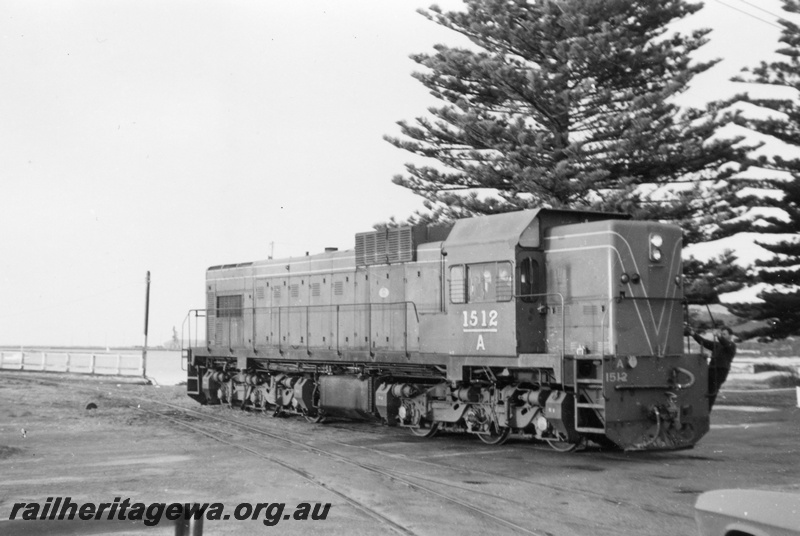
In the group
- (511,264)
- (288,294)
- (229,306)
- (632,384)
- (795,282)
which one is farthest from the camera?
(795,282)

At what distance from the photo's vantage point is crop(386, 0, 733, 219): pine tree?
23.2 meters

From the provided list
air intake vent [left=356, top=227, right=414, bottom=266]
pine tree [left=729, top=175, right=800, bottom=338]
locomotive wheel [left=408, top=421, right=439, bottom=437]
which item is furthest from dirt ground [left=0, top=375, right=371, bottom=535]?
pine tree [left=729, top=175, right=800, bottom=338]

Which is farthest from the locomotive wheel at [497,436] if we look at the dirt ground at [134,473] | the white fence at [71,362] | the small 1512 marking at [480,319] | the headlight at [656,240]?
the white fence at [71,362]

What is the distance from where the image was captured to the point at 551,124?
24391 millimetres

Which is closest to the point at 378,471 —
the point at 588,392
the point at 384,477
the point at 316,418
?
the point at 384,477

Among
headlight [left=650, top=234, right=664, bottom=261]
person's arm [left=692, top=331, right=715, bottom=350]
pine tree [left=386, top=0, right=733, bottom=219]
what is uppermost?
pine tree [left=386, top=0, right=733, bottom=219]

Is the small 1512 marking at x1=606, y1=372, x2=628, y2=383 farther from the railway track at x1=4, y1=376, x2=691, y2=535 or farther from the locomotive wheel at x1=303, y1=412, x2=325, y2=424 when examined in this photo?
the locomotive wheel at x1=303, y1=412, x2=325, y2=424

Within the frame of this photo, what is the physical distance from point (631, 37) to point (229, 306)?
45.3 ft

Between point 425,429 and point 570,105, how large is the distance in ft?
40.4

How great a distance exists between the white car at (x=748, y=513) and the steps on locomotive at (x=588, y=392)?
22.1ft

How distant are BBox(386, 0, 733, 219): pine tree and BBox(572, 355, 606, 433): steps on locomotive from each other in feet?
38.1

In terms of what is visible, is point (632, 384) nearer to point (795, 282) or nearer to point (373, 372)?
point (373, 372)

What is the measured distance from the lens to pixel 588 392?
1198 cm

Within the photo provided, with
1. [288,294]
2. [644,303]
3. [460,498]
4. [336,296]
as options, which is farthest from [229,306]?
[460,498]
